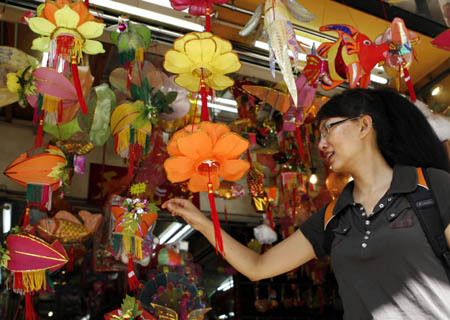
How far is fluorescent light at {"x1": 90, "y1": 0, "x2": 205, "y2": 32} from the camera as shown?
8.48 feet

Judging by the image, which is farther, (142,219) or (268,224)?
(268,224)

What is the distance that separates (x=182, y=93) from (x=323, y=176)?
210cm

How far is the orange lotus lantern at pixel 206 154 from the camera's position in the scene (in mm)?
1500

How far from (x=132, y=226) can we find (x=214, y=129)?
2.08 feet

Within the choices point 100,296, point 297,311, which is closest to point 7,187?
point 100,296

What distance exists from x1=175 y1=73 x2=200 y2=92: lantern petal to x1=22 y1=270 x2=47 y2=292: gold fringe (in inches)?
40.7

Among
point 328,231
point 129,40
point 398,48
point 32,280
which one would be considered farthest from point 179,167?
point 398,48

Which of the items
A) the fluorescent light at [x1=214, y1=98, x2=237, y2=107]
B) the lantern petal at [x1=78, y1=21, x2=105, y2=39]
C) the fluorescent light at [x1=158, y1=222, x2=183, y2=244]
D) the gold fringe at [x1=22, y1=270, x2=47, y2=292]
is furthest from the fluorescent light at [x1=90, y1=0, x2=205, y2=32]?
the fluorescent light at [x1=158, y1=222, x2=183, y2=244]

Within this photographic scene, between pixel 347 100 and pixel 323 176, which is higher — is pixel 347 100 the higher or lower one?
the lower one

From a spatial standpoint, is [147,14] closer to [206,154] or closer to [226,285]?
[206,154]

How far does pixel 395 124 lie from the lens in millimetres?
1238

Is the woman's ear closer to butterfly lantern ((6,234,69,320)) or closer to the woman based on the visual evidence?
the woman

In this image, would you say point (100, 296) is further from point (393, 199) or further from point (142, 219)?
point (393, 199)

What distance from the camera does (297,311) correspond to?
15.5 ft
